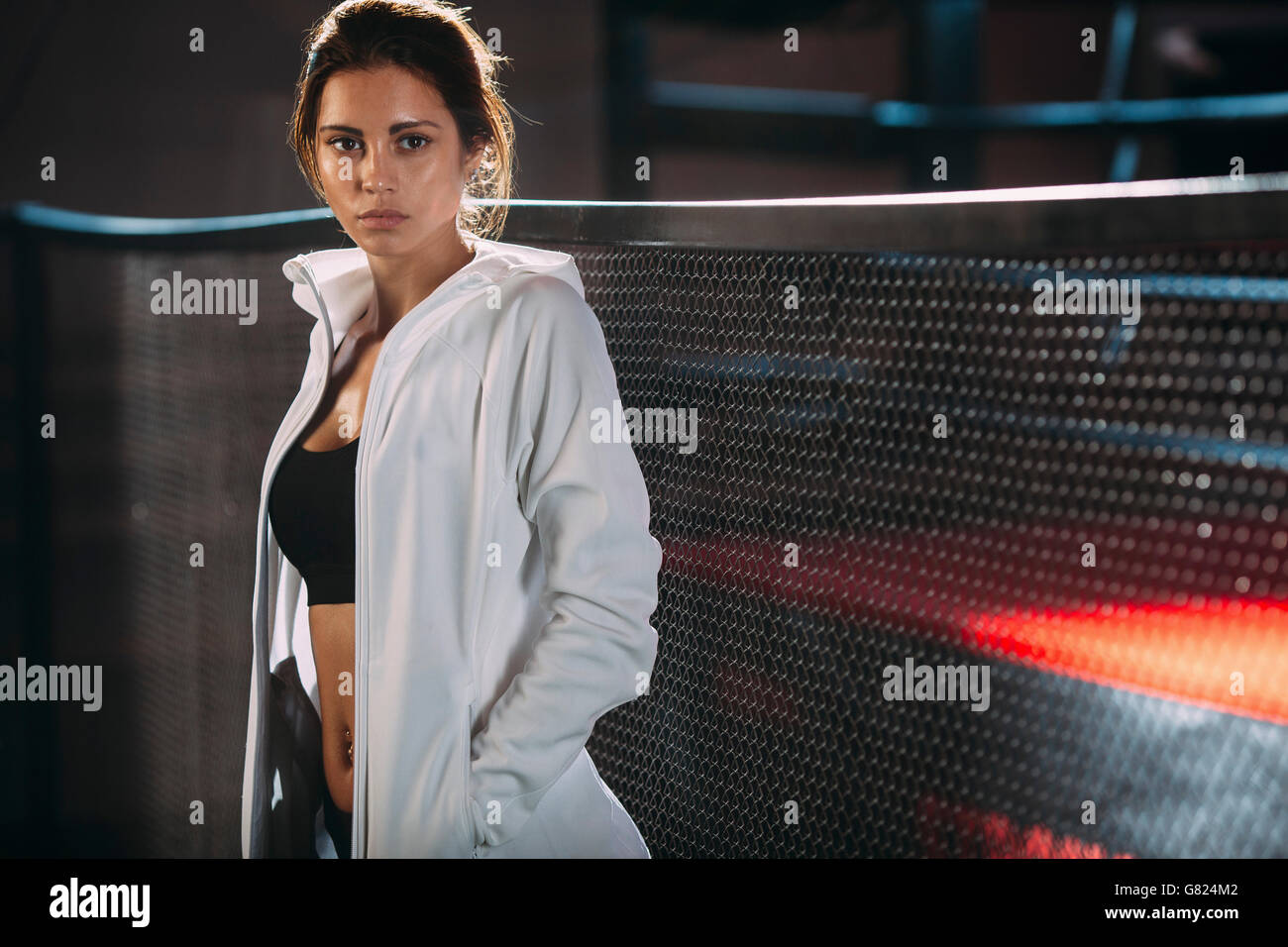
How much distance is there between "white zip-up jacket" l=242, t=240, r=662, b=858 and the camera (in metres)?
0.92

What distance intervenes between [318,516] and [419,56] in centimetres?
44

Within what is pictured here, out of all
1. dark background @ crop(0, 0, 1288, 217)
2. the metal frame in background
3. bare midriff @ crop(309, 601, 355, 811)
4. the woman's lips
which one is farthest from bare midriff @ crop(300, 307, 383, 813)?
dark background @ crop(0, 0, 1288, 217)

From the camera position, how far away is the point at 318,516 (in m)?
1.03

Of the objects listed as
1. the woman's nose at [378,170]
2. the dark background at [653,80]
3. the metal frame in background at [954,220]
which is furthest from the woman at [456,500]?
the dark background at [653,80]

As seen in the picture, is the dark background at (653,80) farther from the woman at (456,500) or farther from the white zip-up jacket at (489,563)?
the white zip-up jacket at (489,563)

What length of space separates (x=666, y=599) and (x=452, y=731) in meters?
0.25

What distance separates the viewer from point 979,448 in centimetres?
86

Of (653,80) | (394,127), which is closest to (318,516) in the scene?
(394,127)

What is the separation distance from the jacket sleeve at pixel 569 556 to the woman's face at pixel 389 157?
0.53 feet

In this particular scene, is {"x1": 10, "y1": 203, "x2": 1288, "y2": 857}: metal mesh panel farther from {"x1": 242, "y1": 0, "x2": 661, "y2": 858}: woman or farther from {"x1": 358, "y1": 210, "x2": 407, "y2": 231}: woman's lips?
{"x1": 358, "y1": 210, "x2": 407, "y2": 231}: woman's lips
